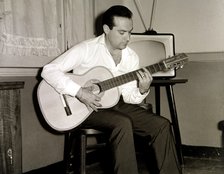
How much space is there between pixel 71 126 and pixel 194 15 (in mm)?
1740

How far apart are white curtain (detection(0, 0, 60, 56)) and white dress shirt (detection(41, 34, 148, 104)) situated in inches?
14.3

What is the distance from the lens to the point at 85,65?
2217mm

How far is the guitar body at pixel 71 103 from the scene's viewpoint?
6.56 feet

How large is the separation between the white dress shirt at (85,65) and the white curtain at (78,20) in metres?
0.51

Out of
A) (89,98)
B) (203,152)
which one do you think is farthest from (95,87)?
(203,152)

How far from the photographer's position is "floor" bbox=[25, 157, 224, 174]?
2643 millimetres

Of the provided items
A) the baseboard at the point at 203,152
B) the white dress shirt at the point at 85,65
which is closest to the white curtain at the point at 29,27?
the white dress shirt at the point at 85,65

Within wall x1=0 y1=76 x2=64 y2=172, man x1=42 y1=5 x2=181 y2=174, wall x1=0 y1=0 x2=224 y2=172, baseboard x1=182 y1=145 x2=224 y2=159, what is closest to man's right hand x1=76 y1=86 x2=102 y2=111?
man x1=42 y1=5 x2=181 y2=174

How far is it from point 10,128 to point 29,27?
94 cm

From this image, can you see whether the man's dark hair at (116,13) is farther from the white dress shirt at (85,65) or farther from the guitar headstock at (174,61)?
the guitar headstock at (174,61)

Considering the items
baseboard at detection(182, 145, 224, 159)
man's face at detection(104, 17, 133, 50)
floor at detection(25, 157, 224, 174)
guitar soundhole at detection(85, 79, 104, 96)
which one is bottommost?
floor at detection(25, 157, 224, 174)

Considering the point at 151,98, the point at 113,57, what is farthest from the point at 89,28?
the point at 151,98

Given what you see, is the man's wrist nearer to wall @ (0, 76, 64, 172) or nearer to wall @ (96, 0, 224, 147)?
wall @ (0, 76, 64, 172)

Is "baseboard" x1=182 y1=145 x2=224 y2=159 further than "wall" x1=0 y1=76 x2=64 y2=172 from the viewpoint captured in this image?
Yes
